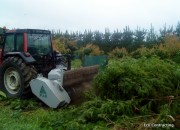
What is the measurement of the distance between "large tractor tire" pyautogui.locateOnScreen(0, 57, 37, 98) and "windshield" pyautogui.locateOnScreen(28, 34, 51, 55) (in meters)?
0.57

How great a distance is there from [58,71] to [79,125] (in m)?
2.61

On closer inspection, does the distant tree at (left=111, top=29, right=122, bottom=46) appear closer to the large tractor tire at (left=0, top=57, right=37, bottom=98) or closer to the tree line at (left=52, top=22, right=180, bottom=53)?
the tree line at (left=52, top=22, right=180, bottom=53)

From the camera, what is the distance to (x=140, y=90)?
607 centimetres

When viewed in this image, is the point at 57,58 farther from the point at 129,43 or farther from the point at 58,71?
the point at 129,43

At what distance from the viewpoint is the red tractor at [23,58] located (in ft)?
29.4

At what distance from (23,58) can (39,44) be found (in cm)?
96

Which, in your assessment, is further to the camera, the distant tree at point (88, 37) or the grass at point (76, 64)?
the distant tree at point (88, 37)

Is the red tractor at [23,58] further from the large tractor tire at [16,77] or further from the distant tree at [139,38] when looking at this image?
the distant tree at [139,38]

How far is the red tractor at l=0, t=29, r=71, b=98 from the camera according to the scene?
29.4 ft

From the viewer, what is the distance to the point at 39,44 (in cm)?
984

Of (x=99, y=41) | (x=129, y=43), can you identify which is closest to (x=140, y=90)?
(x=129, y=43)

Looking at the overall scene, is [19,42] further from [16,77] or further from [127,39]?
[127,39]

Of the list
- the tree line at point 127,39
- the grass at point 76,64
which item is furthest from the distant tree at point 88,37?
the grass at point 76,64

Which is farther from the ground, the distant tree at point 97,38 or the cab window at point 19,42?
the distant tree at point 97,38
